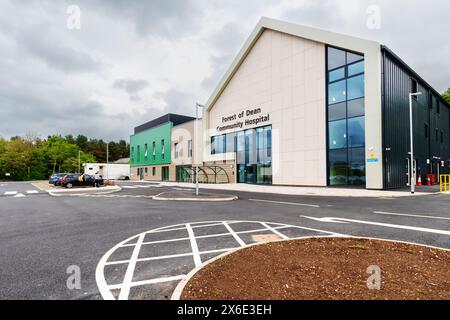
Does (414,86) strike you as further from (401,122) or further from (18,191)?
(18,191)

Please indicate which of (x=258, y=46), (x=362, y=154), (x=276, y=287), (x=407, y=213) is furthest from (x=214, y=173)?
(x=276, y=287)

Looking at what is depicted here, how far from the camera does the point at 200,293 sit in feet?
10.6

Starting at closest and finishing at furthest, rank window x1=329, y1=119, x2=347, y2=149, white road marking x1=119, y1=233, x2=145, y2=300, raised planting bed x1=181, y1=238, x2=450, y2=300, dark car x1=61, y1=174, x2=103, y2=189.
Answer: raised planting bed x1=181, y1=238, x2=450, y2=300 → white road marking x1=119, y1=233, x2=145, y2=300 → window x1=329, y1=119, x2=347, y2=149 → dark car x1=61, y1=174, x2=103, y2=189

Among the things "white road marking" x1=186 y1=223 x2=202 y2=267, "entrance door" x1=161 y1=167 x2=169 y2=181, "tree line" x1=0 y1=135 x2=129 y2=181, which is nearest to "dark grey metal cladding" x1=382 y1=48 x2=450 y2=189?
"white road marking" x1=186 y1=223 x2=202 y2=267

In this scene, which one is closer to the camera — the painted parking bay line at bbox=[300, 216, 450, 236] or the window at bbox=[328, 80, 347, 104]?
the painted parking bay line at bbox=[300, 216, 450, 236]

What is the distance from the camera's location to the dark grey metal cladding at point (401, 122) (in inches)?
795

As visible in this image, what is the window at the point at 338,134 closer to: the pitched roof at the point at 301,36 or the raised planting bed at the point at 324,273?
the pitched roof at the point at 301,36

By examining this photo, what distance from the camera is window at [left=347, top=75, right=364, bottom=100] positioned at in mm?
21172

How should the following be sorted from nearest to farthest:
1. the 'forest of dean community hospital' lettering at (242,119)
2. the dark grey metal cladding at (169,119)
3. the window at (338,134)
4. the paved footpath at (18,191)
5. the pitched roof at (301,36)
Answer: the paved footpath at (18,191) < the pitched roof at (301,36) < the window at (338,134) < the 'forest of dean community hospital' lettering at (242,119) < the dark grey metal cladding at (169,119)

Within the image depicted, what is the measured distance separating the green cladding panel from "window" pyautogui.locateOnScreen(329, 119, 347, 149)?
3160cm

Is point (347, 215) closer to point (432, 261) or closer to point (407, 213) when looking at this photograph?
point (407, 213)

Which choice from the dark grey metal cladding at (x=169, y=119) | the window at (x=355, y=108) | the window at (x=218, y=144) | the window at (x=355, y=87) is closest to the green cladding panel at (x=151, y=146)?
the dark grey metal cladding at (x=169, y=119)

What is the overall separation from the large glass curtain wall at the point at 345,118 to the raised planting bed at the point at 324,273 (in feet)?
59.3

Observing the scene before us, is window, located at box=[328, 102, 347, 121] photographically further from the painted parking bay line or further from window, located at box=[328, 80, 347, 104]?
the painted parking bay line
